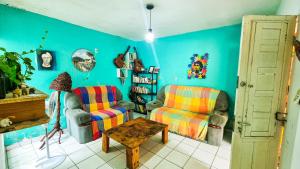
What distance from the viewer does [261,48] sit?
133cm

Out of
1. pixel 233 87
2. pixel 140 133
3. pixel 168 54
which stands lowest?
pixel 140 133

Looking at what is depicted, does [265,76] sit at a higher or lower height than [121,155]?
higher

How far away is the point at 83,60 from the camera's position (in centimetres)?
334

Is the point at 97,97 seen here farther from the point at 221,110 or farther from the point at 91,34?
the point at 221,110

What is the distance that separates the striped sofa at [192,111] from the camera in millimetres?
2585

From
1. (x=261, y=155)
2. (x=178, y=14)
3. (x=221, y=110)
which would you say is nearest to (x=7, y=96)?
(x=261, y=155)

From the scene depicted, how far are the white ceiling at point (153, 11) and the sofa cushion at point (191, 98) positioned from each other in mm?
1567

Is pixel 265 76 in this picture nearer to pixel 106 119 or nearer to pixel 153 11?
pixel 153 11

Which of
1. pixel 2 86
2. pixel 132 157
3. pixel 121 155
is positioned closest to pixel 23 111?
pixel 2 86

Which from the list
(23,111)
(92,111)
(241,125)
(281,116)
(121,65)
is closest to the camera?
Answer: (23,111)

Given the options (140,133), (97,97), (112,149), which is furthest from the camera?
(97,97)

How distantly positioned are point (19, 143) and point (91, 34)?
9.21 feet

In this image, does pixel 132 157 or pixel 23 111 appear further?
pixel 132 157

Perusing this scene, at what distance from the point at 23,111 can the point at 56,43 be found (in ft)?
7.88
